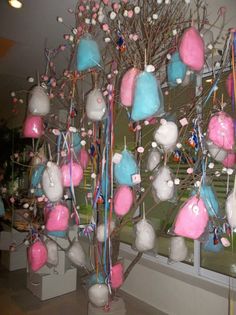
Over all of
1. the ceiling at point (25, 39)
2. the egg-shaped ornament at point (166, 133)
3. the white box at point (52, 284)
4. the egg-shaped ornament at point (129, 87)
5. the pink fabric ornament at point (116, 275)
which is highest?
the ceiling at point (25, 39)

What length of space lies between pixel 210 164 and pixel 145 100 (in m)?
0.37

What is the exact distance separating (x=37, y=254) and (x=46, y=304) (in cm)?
113

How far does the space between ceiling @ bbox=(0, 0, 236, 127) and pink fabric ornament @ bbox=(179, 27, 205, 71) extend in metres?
0.87

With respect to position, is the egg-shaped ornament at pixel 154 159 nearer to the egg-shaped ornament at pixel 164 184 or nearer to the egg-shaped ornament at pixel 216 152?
the egg-shaped ornament at pixel 164 184

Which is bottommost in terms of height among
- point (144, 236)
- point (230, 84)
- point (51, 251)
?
point (51, 251)

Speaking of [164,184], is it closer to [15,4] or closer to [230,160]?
[230,160]

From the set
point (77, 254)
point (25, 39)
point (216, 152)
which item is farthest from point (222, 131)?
point (25, 39)

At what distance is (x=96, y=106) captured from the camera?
48.1 inches

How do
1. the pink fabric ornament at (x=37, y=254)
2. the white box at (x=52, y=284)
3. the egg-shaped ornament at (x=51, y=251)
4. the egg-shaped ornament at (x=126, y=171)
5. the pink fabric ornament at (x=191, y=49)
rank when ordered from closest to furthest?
the pink fabric ornament at (x=191, y=49) → the egg-shaped ornament at (x=126, y=171) → the pink fabric ornament at (x=37, y=254) → the egg-shaped ornament at (x=51, y=251) → the white box at (x=52, y=284)

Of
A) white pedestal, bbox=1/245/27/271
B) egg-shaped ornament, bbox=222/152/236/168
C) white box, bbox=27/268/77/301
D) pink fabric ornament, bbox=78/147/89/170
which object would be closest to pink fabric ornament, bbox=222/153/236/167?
egg-shaped ornament, bbox=222/152/236/168

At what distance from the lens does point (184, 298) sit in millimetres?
2059

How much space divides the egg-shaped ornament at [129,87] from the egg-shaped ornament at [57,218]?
1.78 feet

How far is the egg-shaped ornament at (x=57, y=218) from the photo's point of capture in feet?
4.24

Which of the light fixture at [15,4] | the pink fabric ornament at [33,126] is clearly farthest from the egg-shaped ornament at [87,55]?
the light fixture at [15,4]
